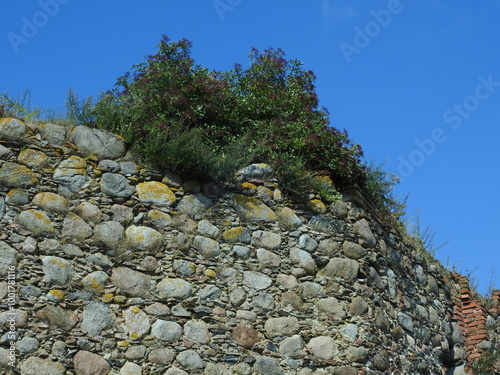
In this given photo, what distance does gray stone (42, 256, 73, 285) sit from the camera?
8.15 meters

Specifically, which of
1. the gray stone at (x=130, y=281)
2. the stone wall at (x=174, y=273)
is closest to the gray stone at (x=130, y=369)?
the stone wall at (x=174, y=273)

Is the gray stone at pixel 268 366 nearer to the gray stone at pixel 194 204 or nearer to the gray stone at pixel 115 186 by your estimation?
the gray stone at pixel 194 204

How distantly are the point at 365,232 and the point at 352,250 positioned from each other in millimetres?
383

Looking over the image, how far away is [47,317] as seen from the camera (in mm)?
7875

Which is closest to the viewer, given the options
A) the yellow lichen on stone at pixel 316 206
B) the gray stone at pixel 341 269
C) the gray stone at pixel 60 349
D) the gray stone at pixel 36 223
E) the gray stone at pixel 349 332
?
the gray stone at pixel 60 349

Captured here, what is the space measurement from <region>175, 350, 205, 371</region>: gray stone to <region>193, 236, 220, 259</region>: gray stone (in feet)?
4.12

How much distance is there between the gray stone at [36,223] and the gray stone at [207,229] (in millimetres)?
1771

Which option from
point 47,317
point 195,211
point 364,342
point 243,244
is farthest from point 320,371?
point 47,317

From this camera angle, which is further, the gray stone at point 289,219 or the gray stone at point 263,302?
the gray stone at point 289,219

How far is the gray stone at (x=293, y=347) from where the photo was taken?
8828 mm

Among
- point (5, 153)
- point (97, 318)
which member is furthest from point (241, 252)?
point (5, 153)

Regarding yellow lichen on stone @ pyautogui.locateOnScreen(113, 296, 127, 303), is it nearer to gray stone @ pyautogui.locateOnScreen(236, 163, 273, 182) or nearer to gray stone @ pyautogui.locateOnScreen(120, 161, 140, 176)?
gray stone @ pyautogui.locateOnScreen(120, 161, 140, 176)

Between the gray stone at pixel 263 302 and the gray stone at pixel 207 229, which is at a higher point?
the gray stone at pixel 207 229

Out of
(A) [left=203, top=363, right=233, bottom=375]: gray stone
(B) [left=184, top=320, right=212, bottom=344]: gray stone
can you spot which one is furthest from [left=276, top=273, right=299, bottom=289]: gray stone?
(A) [left=203, top=363, right=233, bottom=375]: gray stone
